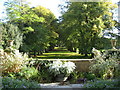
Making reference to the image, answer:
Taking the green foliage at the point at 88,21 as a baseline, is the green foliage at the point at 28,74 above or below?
below

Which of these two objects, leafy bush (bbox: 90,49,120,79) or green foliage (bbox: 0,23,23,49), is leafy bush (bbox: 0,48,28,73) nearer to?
leafy bush (bbox: 90,49,120,79)

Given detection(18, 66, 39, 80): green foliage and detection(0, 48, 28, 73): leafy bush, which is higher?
detection(0, 48, 28, 73): leafy bush

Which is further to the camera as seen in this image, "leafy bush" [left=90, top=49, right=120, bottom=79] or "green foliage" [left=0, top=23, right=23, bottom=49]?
"green foliage" [left=0, top=23, right=23, bottom=49]

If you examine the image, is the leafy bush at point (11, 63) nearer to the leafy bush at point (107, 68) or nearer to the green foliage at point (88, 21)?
the leafy bush at point (107, 68)

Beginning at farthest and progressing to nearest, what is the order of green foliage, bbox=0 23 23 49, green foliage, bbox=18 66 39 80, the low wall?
green foliage, bbox=0 23 23 49
the low wall
green foliage, bbox=18 66 39 80

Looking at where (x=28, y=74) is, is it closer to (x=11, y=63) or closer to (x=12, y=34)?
(x=11, y=63)

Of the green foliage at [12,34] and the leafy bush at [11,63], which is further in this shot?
the green foliage at [12,34]

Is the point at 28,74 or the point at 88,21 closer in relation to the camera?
the point at 28,74

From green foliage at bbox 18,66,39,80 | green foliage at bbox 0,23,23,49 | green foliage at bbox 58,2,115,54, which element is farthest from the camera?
green foliage at bbox 58,2,115,54

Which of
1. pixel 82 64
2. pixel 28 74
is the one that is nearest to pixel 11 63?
pixel 28 74

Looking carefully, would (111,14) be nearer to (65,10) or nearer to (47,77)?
(65,10)

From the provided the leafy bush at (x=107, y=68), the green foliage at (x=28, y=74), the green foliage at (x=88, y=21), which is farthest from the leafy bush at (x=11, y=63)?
the green foliage at (x=88, y=21)

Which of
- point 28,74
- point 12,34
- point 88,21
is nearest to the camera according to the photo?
point 28,74

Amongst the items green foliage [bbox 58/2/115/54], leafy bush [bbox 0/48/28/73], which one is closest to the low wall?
leafy bush [bbox 0/48/28/73]
